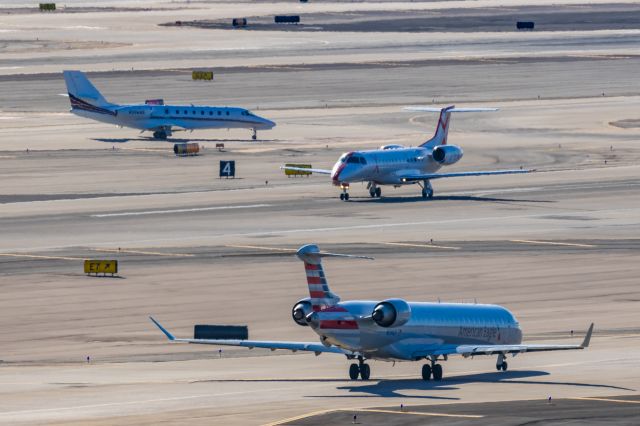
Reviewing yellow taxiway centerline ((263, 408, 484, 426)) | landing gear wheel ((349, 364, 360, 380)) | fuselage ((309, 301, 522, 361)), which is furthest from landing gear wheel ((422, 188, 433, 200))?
yellow taxiway centerline ((263, 408, 484, 426))

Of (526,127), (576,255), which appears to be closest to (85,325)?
(576,255)

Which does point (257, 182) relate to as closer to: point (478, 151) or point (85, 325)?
point (478, 151)

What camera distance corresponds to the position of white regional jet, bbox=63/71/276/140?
561 ft

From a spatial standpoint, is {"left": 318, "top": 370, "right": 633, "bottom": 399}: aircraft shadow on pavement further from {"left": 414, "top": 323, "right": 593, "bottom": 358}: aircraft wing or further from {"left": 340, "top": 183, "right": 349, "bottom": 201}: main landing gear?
{"left": 340, "top": 183, "right": 349, "bottom": 201}: main landing gear

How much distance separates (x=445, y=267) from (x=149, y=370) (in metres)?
31.4

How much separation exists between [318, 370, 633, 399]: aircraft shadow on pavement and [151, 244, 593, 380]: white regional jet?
748 millimetres

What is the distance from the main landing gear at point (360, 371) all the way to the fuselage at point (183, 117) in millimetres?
107030

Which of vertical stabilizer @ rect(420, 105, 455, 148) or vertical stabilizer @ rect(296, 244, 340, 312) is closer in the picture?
vertical stabilizer @ rect(296, 244, 340, 312)

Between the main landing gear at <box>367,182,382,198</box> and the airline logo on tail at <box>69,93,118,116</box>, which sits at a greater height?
the airline logo on tail at <box>69,93,118,116</box>

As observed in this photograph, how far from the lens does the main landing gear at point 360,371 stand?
6378 cm

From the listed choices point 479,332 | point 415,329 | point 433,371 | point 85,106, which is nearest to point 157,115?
point 85,106

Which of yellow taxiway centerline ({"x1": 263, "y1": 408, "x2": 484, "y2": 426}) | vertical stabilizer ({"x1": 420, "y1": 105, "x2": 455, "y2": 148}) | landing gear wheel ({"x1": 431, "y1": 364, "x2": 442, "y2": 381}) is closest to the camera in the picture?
yellow taxiway centerline ({"x1": 263, "y1": 408, "x2": 484, "y2": 426})

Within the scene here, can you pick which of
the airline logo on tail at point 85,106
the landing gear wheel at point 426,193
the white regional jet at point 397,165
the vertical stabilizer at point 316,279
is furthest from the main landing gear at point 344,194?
the vertical stabilizer at point 316,279

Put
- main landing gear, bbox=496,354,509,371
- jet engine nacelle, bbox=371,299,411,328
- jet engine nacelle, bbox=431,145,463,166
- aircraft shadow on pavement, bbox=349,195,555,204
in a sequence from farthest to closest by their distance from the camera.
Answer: jet engine nacelle, bbox=431,145,463,166
aircraft shadow on pavement, bbox=349,195,555,204
main landing gear, bbox=496,354,509,371
jet engine nacelle, bbox=371,299,411,328
